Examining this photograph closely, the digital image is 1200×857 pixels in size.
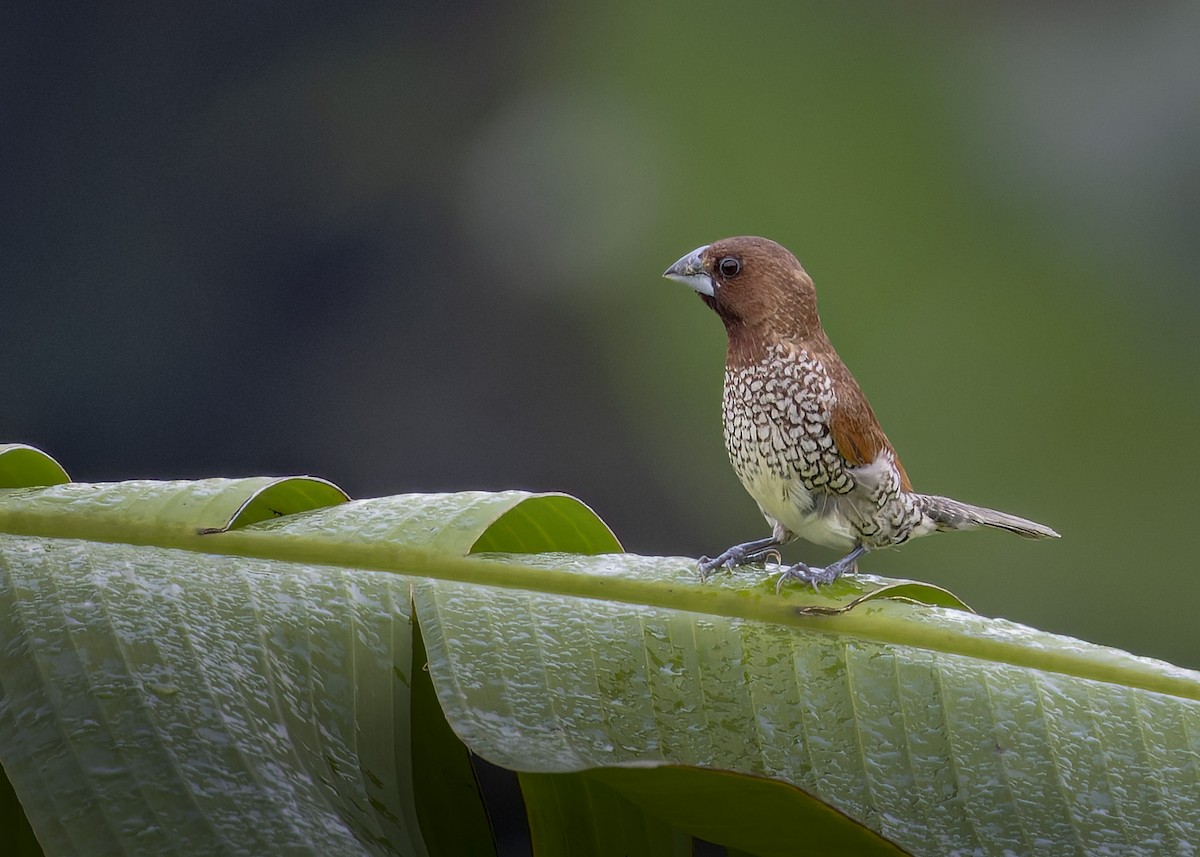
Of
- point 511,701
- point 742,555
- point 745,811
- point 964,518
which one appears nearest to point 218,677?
point 511,701

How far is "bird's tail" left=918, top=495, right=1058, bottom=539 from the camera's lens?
832 millimetres

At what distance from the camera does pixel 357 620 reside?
0.50 m

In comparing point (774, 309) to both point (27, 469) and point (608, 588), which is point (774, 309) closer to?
point (608, 588)

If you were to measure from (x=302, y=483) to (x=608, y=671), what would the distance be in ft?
0.70

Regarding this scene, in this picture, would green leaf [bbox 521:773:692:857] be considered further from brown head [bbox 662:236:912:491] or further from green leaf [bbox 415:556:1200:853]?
brown head [bbox 662:236:912:491]

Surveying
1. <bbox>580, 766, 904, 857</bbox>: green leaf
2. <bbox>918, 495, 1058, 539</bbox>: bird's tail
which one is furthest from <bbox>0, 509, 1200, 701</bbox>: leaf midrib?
<bbox>918, 495, 1058, 539</bbox>: bird's tail

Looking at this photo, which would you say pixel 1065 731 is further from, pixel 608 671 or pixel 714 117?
pixel 714 117

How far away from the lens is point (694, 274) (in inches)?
29.8

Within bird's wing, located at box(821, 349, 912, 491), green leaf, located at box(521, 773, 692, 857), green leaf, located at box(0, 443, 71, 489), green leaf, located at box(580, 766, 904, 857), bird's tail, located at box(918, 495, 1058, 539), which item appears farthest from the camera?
bird's tail, located at box(918, 495, 1058, 539)

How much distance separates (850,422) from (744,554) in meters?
0.11

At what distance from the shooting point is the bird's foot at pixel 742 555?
582 mm

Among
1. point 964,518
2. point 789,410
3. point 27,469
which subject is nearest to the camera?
point 27,469

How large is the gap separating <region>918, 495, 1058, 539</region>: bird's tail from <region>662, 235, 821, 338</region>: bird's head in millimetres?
181

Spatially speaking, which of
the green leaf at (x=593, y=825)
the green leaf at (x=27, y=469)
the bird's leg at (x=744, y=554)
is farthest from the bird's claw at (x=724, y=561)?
the green leaf at (x=27, y=469)
